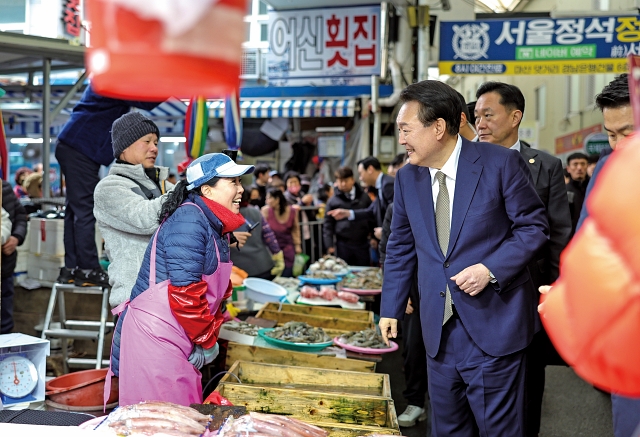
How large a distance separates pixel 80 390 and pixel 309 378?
4.44ft

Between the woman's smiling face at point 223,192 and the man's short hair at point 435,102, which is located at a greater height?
the man's short hair at point 435,102

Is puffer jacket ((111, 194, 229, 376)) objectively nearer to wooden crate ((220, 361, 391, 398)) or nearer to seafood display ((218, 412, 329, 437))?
wooden crate ((220, 361, 391, 398))

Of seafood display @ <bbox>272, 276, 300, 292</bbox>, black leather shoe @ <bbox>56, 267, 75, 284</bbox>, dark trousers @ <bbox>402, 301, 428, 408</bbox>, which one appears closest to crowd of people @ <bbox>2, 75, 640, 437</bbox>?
dark trousers @ <bbox>402, 301, 428, 408</bbox>

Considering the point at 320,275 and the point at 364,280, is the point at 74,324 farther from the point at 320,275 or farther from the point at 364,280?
the point at 364,280

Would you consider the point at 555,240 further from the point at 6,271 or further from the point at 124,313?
the point at 6,271

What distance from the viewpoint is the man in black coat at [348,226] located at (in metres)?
8.29

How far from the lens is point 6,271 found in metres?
5.39

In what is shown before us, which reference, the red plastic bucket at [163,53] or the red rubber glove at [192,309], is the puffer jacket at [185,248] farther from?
the red plastic bucket at [163,53]

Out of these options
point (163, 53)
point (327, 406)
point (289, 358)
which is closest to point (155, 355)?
point (327, 406)

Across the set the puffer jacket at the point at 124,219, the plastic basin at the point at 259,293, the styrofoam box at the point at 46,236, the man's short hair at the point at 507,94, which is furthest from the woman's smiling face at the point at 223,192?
the styrofoam box at the point at 46,236

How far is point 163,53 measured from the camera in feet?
2.39

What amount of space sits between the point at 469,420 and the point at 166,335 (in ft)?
4.99

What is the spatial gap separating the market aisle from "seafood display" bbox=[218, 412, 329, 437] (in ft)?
7.59

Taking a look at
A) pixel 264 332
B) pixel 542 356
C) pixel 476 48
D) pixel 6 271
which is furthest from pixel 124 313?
pixel 476 48
